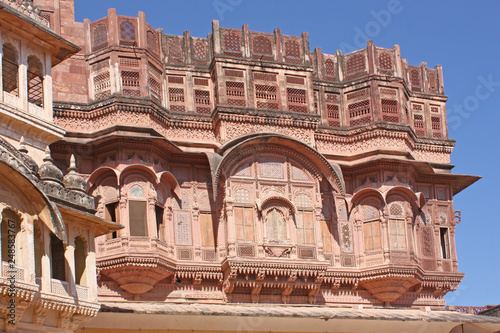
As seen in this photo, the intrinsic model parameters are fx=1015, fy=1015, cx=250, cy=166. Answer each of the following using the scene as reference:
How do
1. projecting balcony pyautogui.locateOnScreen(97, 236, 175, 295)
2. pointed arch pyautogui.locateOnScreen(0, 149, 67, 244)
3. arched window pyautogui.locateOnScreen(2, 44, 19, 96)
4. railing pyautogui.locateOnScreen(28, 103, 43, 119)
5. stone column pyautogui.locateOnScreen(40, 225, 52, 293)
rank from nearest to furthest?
pointed arch pyautogui.locateOnScreen(0, 149, 67, 244)
stone column pyautogui.locateOnScreen(40, 225, 52, 293)
railing pyautogui.locateOnScreen(28, 103, 43, 119)
arched window pyautogui.locateOnScreen(2, 44, 19, 96)
projecting balcony pyautogui.locateOnScreen(97, 236, 175, 295)

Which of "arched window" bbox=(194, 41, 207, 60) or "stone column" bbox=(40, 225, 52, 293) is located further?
"arched window" bbox=(194, 41, 207, 60)

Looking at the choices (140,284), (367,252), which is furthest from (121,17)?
(367,252)

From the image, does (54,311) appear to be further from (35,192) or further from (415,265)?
(415,265)

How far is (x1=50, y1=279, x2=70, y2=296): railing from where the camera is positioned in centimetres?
1745

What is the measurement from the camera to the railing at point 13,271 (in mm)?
16328

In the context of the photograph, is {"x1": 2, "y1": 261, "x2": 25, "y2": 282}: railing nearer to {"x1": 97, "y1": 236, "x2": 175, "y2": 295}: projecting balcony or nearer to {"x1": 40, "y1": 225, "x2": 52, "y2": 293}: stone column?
{"x1": 40, "y1": 225, "x2": 52, "y2": 293}: stone column

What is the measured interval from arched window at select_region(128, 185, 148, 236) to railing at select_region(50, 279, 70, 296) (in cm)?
583

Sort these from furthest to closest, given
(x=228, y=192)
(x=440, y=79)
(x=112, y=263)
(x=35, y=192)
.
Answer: (x=440, y=79)
(x=228, y=192)
(x=112, y=263)
(x=35, y=192)

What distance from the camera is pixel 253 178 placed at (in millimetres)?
25375

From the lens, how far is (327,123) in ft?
90.9

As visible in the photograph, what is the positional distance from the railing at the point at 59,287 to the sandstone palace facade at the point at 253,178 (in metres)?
2.79

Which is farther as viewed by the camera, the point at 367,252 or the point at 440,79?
the point at 440,79

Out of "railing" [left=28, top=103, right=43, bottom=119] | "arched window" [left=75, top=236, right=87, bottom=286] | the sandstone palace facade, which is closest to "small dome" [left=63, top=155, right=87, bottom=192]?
"arched window" [left=75, top=236, right=87, bottom=286]

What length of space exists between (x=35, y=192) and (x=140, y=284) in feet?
22.4
